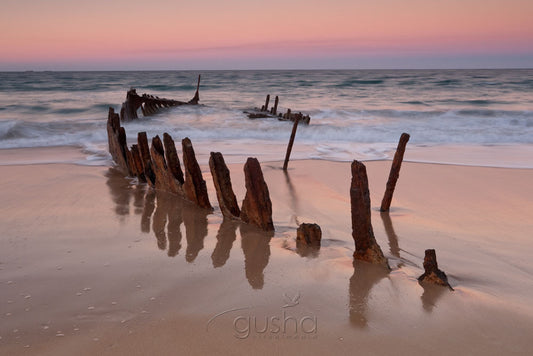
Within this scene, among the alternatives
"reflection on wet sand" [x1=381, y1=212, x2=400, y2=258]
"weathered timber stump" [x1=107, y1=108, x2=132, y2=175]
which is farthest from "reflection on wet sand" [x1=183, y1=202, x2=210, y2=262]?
"weathered timber stump" [x1=107, y1=108, x2=132, y2=175]

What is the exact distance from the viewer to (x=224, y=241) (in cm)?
453

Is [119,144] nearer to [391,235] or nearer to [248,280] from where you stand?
[391,235]

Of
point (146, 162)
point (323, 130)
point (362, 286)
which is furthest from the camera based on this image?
point (323, 130)

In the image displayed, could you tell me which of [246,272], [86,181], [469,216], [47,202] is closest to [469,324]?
[246,272]

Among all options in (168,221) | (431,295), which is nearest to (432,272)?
(431,295)

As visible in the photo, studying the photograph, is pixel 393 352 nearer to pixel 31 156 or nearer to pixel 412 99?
pixel 31 156

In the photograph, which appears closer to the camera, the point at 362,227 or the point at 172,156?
the point at 362,227

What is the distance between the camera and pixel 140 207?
19.3ft

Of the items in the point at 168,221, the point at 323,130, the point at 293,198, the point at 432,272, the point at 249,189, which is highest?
the point at 249,189

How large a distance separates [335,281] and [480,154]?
9.39 m

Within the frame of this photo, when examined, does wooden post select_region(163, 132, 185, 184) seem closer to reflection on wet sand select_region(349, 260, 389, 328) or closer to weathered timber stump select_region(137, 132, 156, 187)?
weathered timber stump select_region(137, 132, 156, 187)

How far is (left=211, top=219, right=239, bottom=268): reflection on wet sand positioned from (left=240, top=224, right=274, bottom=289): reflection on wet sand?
0.11 metres

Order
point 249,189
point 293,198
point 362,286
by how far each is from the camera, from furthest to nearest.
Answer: point 293,198
point 249,189
point 362,286

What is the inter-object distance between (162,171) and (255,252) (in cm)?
274
